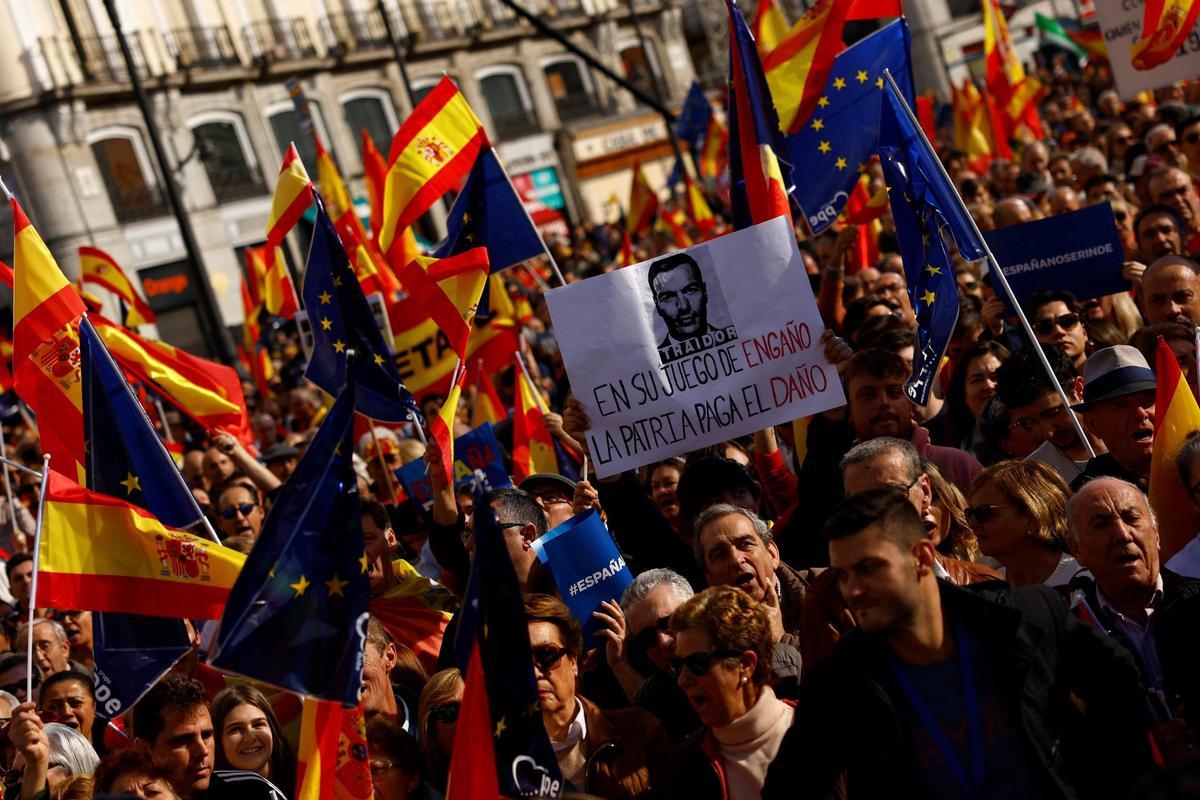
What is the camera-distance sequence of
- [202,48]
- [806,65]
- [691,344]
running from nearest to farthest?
[691,344], [806,65], [202,48]

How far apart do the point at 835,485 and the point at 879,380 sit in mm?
461

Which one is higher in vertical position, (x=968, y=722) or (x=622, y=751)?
(x=968, y=722)

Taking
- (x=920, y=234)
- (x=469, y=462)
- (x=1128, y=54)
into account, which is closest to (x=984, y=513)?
(x=920, y=234)

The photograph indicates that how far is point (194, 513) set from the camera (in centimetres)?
577

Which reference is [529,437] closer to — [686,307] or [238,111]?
[686,307]

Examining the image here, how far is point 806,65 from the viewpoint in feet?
27.8

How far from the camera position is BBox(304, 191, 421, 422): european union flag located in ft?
23.6

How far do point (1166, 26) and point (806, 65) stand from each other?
8.52ft

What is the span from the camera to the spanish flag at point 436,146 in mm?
8602

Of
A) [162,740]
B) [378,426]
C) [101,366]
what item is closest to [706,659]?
[162,740]

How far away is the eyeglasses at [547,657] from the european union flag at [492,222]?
4162 mm

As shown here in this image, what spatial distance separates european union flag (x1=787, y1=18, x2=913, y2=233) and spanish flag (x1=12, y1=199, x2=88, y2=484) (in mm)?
3891

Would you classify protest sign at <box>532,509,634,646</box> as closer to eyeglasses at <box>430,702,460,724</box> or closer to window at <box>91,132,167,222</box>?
eyeglasses at <box>430,702,460,724</box>

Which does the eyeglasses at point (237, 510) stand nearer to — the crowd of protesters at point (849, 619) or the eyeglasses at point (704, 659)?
the crowd of protesters at point (849, 619)
